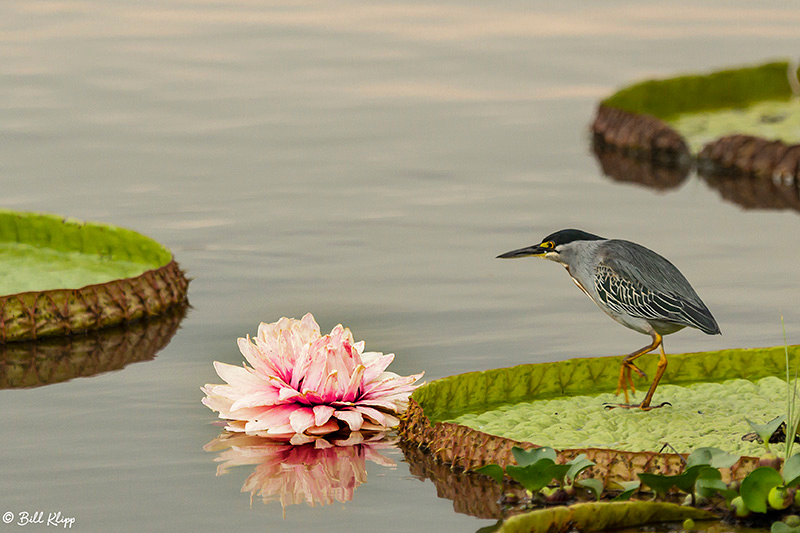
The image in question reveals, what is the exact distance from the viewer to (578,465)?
6.89 meters

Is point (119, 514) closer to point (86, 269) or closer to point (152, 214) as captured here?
point (86, 269)

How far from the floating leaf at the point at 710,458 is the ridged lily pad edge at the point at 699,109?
967cm

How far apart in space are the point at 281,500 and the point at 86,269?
15.8 ft

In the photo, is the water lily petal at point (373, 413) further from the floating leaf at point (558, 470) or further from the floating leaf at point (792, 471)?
the floating leaf at point (792, 471)

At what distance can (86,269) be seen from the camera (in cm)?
1170

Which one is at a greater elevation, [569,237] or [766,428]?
[569,237]

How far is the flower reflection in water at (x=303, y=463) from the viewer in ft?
24.5

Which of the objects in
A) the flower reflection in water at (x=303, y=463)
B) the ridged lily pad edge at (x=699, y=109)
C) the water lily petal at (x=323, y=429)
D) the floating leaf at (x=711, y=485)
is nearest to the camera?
the floating leaf at (x=711, y=485)

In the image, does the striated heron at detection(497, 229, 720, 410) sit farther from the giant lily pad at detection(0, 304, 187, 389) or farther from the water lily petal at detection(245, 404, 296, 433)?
the giant lily pad at detection(0, 304, 187, 389)

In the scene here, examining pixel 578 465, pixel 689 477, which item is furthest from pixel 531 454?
pixel 689 477

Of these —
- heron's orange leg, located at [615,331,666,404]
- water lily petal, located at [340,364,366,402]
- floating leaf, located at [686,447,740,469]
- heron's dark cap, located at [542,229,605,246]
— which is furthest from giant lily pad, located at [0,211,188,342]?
floating leaf, located at [686,447,740,469]

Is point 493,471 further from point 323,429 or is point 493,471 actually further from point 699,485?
point 323,429

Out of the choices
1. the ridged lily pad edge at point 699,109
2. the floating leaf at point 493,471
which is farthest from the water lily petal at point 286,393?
the ridged lily pad edge at point 699,109

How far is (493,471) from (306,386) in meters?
1.29
